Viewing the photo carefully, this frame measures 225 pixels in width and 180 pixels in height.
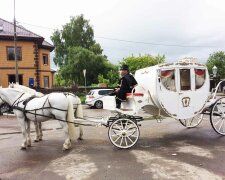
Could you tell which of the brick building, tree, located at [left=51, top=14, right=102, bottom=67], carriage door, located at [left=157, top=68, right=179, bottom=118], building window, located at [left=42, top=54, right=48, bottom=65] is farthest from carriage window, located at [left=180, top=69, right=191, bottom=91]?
tree, located at [left=51, top=14, right=102, bottom=67]

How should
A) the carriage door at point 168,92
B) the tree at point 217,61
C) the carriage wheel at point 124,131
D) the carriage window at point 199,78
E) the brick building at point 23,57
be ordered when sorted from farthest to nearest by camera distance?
the tree at point 217,61 → the brick building at point 23,57 → the carriage window at point 199,78 → the carriage door at point 168,92 → the carriage wheel at point 124,131

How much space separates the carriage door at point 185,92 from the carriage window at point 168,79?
8.0 inches

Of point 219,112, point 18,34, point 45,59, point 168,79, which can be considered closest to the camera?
point 168,79

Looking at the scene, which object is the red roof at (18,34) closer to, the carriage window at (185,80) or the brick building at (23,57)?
the brick building at (23,57)

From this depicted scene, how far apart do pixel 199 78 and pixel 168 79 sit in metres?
1.03

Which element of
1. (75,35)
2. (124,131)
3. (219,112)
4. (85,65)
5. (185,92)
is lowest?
(124,131)

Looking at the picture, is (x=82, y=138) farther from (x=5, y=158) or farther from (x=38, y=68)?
(x=38, y=68)

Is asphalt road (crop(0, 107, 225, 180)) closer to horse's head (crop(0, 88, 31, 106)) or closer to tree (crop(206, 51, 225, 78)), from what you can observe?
horse's head (crop(0, 88, 31, 106))

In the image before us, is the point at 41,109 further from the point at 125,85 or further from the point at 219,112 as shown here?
the point at 219,112

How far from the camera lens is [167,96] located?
9.21m

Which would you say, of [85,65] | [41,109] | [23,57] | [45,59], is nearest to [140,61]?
[85,65]

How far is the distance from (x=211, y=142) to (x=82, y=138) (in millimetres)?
4129

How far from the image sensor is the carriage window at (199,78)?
374 inches

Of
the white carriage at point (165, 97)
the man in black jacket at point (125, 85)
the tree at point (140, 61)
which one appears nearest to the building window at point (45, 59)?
the tree at point (140, 61)
